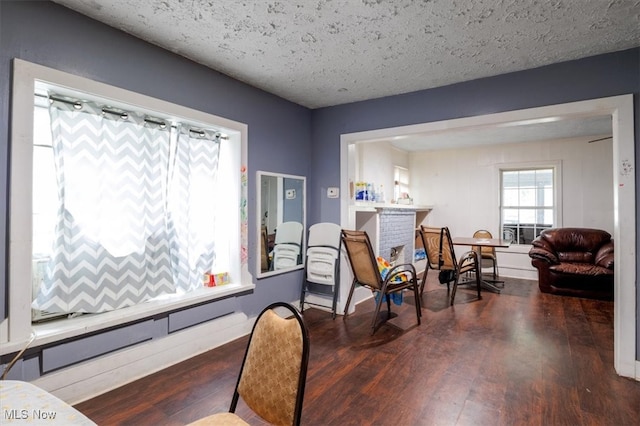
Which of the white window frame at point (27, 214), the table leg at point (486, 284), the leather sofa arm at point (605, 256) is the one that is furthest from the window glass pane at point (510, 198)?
the white window frame at point (27, 214)

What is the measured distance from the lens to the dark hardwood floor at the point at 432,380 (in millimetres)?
1952

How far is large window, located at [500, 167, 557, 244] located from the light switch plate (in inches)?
165

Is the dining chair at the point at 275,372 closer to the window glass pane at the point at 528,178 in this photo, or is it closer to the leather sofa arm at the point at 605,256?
the leather sofa arm at the point at 605,256

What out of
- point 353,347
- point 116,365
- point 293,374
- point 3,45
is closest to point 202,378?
point 116,365

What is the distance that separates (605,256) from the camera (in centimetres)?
460

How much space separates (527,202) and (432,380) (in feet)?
17.0

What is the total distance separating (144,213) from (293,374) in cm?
196

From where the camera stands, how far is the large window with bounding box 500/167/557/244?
5.96 meters

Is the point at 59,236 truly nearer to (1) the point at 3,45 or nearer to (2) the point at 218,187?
(1) the point at 3,45

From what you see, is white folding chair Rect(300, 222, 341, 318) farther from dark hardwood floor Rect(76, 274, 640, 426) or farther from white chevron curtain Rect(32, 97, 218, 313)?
white chevron curtain Rect(32, 97, 218, 313)

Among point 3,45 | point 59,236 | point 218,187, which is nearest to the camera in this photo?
point 3,45

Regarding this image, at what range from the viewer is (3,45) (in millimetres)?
1750

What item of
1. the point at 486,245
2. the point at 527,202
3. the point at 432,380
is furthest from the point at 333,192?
the point at 527,202

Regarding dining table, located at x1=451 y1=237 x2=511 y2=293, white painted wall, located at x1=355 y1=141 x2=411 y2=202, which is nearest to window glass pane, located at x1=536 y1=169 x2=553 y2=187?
dining table, located at x1=451 y1=237 x2=511 y2=293
